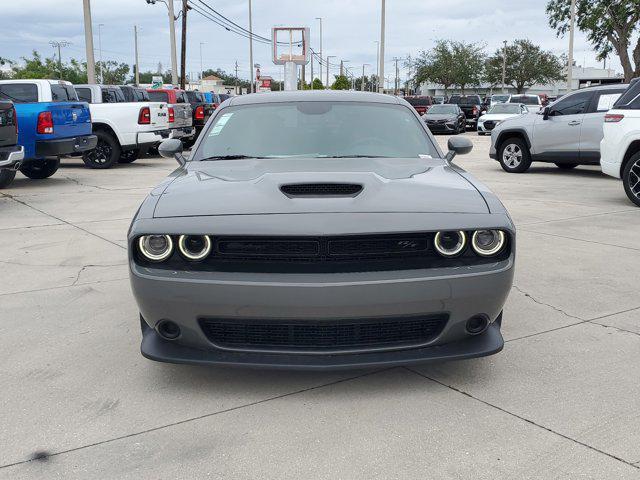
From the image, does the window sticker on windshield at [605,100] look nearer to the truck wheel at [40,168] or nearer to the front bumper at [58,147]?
the front bumper at [58,147]

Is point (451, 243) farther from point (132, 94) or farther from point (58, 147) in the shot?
point (132, 94)

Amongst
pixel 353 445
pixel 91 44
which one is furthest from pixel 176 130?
pixel 353 445

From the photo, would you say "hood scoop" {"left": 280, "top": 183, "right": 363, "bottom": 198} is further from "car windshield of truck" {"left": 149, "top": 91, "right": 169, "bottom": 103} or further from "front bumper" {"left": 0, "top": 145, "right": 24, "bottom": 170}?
"car windshield of truck" {"left": 149, "top": 91, "right": 169, "bottom": 103}

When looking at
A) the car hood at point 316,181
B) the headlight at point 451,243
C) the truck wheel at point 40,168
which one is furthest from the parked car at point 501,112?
the headlight at point 451,243

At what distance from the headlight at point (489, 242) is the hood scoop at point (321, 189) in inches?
24.6

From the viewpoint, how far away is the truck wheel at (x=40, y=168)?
43.2 ft

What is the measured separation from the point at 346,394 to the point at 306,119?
2.06m

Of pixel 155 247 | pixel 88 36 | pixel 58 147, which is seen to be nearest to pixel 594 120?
pixel 58 147

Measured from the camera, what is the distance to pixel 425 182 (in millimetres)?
3475

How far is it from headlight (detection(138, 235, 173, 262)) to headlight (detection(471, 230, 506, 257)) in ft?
4.80

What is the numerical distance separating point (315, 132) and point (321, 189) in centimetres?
128

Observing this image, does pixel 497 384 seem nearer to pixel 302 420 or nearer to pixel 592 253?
pixel 302 420

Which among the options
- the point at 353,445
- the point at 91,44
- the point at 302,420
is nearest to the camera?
the point at 353,445

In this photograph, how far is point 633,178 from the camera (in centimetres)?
912
